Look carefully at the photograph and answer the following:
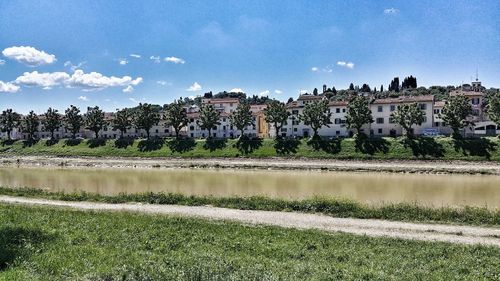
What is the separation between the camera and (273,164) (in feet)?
246

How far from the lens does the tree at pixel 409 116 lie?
8462cm

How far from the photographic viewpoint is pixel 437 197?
39750 mm

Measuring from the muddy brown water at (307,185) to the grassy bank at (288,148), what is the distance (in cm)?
1380

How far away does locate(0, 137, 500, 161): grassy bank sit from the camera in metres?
72.9

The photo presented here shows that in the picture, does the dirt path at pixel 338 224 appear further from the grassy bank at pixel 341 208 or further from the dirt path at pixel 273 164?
the dirt path at pixel 273 164

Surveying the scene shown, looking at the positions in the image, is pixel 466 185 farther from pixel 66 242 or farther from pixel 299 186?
pixel 66 242

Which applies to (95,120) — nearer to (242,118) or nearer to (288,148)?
(242,118)

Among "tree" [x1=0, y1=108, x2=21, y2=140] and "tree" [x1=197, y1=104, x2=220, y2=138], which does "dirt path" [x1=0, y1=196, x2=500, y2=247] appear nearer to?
"tree" [x1=197, y1=104, x2=220, y2=138]

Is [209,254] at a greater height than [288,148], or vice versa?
[288,148]

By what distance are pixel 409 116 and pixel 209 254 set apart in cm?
7751

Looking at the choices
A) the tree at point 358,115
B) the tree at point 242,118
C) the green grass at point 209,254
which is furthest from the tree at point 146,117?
the green grass at point 209,254

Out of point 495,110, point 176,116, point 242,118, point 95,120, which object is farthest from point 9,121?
point 495,110

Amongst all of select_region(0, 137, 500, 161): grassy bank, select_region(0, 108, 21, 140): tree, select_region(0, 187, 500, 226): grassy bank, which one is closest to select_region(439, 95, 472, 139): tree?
select_region(0, 137, 500, 161): grassy bank

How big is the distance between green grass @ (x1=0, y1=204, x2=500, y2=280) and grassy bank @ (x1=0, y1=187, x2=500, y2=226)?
7.31 metres
